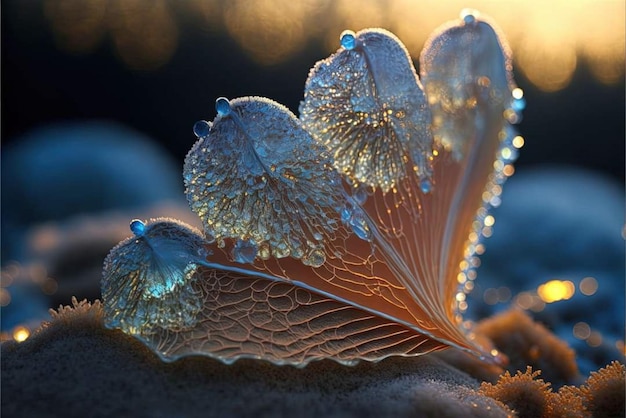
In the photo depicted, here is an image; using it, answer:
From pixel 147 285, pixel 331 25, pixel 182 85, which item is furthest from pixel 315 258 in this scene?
pixel 182 85

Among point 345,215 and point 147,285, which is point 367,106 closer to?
point 345,215

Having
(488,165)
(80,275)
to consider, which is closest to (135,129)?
(80,275)

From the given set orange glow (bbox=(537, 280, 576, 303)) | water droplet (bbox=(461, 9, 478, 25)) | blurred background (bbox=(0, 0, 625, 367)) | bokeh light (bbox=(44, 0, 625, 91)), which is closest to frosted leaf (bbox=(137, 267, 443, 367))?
water droplet (bbox=(461, 9, 478, 25))

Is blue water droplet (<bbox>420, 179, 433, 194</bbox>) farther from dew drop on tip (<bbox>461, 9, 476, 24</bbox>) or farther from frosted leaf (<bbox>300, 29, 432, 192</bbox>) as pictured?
dew drop on tip (<bbox>461, 9, 476, 24</bbox>)

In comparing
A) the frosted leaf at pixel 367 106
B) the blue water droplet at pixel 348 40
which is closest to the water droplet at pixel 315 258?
the frosted leaf at pixel 367 106

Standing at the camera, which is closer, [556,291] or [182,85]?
A: [556,291]

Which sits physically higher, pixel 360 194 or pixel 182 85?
pixel 182 85
